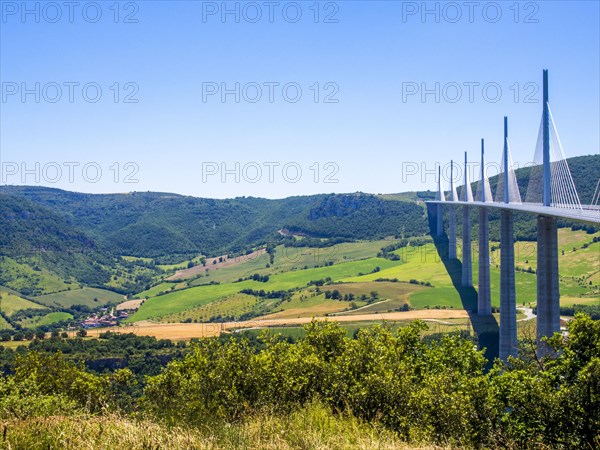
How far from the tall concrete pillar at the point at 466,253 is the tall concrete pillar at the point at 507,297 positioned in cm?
3897

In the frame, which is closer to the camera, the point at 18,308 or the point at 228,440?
the point at 228,440

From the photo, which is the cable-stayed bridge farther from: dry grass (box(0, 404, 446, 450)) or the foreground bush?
dry grass (box(0, 404, 446, 450))

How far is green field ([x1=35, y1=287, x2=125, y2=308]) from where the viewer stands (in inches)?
6545

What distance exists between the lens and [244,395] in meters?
22.5

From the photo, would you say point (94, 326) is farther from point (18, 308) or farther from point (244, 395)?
point (244, 395)

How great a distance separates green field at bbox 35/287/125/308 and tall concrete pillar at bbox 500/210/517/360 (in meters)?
136

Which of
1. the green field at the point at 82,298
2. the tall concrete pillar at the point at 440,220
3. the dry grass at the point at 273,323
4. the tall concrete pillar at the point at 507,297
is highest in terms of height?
the tall concrete pillar at the point at 440,220

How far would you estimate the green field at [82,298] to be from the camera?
6545 inches

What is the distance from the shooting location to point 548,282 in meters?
42.0

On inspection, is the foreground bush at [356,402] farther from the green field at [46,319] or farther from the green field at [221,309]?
the green field at [46,319]

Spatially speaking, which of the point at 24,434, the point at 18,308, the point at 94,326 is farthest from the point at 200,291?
→ the point at 24,434

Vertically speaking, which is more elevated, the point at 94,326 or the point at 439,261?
the point at 439,261

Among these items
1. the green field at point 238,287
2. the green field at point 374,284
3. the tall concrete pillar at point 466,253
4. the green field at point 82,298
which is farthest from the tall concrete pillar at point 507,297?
the green field at point 82,298

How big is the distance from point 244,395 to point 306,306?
92.8m
